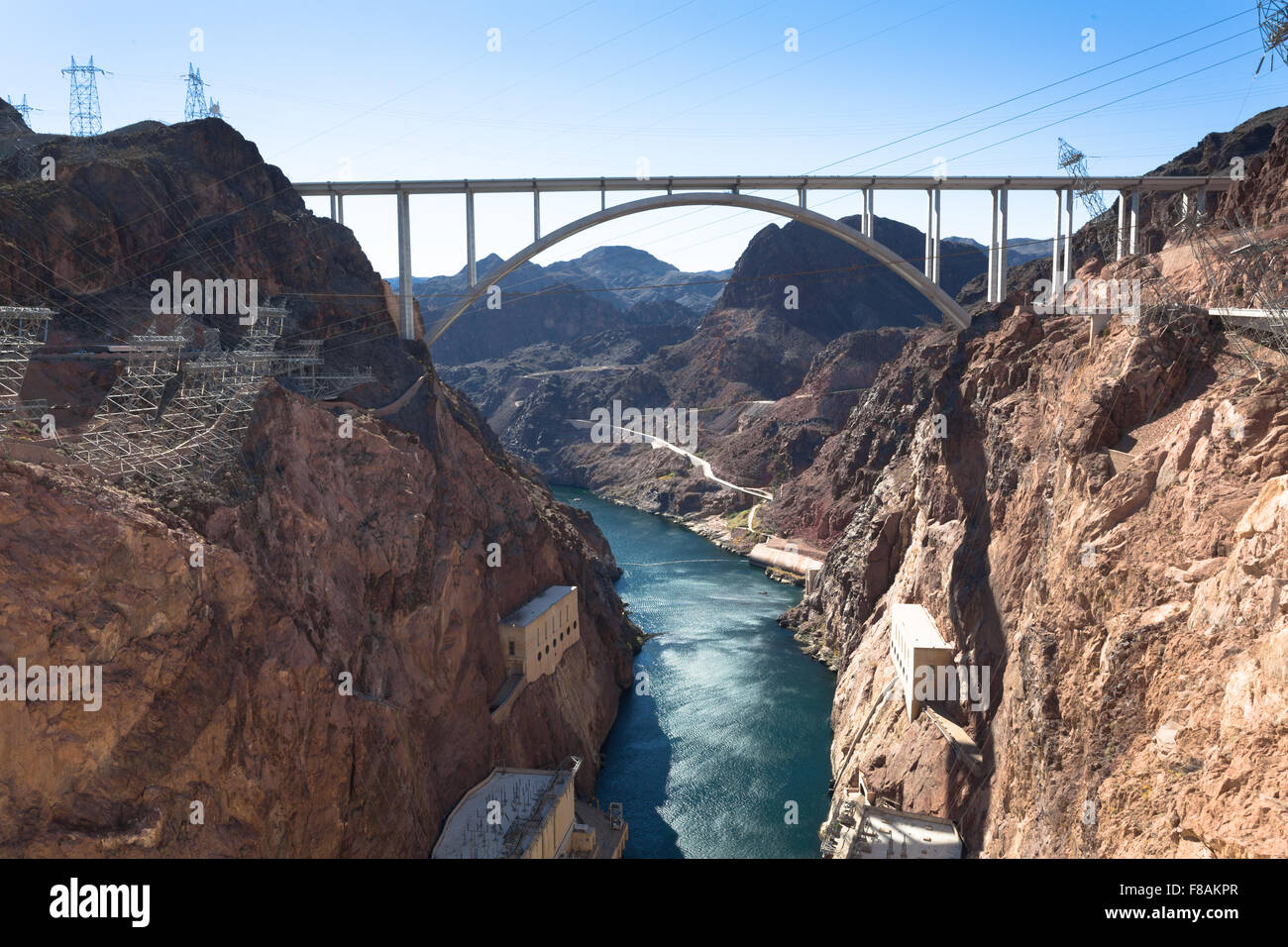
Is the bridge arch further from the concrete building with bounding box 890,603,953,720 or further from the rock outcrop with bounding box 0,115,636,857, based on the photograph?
the concrete building with bounding box 890,603,953,720

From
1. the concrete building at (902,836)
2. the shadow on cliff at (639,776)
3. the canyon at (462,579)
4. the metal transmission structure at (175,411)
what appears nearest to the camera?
the canyon at (462,579)

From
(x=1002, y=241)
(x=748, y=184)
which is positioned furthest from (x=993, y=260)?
(x=748, y=184)

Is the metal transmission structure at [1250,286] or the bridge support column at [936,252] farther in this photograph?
the bridge support column at [936,252]

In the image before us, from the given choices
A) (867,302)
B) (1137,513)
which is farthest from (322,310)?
(867,302)

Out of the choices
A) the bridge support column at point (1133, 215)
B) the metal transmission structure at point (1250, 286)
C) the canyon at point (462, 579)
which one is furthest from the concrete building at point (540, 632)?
the bridge support column at point (1133, 215)

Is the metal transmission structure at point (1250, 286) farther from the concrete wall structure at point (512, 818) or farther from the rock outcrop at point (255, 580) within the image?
the rock outcrop at point (255, 580)

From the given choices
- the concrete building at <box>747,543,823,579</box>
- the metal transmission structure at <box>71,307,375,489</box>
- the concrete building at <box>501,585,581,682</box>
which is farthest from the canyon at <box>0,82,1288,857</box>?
the concrete building at <box>747,543,823,579</box>
